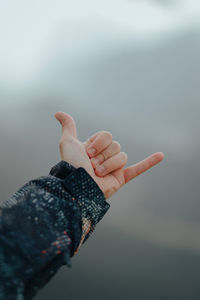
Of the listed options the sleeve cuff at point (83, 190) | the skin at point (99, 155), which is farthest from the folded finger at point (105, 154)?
the sleeve cuff at point (83, 190)

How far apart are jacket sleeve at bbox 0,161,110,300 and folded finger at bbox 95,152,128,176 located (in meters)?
0.16

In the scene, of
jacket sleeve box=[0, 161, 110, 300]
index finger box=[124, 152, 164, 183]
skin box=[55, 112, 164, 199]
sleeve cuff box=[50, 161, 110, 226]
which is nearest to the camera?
jacket sleeve box=[0, 161, 110, 300]

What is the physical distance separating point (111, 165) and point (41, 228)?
382mm

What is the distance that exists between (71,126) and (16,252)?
0.47 meters

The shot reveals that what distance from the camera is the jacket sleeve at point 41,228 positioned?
443 mm

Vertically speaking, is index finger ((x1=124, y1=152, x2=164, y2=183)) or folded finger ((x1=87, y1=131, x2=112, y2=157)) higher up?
folded finger ((x1=87, y1=131, x2=112, y2=157))

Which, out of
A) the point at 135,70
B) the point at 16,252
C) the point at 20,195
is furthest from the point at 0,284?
the point at 135,70

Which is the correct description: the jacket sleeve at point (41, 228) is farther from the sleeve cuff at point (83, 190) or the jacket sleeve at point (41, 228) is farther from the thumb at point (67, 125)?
the thumb at point (67, 125)

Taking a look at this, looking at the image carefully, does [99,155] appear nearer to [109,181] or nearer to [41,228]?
[109,181]

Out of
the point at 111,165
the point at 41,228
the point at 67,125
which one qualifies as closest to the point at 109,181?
the point at 111,165

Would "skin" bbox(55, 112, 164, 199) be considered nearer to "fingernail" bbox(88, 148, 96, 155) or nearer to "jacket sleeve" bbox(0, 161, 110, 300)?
"fingernail" bbox(88, 148, 96, 155)

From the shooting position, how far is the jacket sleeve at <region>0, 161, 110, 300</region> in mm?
443

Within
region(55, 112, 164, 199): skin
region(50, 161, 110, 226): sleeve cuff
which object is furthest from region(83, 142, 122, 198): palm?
region(50, 161, 110, 226): sleeve cuff

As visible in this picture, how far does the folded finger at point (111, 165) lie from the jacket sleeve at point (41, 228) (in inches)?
6.3
